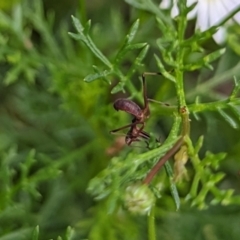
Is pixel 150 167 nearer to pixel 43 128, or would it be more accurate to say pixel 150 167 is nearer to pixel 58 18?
pixel 43 128

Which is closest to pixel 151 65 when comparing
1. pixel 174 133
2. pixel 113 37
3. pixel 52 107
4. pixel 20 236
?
pixel 113 37

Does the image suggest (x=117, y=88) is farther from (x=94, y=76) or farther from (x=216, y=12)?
(x=216, y=12)

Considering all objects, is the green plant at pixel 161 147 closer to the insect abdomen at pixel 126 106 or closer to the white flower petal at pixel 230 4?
the insect abdomen at pixel 126 106

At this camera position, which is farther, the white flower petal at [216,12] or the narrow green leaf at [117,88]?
the white flower petal at [216,12]

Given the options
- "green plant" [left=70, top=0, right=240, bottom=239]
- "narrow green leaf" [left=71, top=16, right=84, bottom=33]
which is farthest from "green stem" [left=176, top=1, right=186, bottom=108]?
"narrow green leaf" [left=71, top=16, right=84, bottom=33]

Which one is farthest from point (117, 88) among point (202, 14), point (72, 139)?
point (72, 139)

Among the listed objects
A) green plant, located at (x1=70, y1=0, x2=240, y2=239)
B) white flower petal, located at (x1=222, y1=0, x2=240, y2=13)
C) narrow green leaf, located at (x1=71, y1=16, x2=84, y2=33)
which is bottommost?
green plant, located at (x1=70, y1=0, x2=240, y2=239)

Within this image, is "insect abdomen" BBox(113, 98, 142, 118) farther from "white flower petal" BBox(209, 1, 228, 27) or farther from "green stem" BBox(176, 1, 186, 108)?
"white flower petal" BBox(209, 1, 228, 27)

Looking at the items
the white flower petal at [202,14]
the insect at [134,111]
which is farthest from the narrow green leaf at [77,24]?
the white flower petal at [202,14]

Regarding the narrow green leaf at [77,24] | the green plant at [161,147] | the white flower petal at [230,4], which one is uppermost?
the white flower petal at [230,4]
